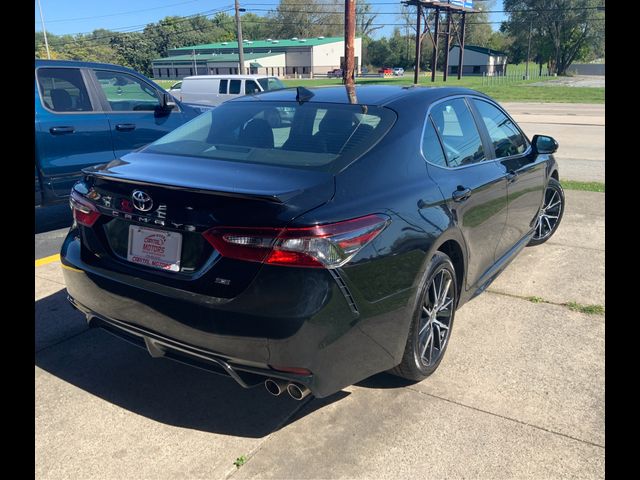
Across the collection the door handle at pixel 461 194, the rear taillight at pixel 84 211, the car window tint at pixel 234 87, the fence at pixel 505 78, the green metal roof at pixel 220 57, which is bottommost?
the rear taillight at pixel 84 211

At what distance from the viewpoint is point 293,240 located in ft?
7.44

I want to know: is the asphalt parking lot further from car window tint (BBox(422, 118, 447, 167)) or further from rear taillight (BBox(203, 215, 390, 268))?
car window tint (BBox(422, 118, 447, 167))

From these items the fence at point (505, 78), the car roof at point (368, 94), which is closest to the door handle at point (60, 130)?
the car roof at point (368, 94)

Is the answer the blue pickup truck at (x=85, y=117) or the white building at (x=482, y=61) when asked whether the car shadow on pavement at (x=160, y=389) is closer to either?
the blue pickup truck at (x=85, y=117)

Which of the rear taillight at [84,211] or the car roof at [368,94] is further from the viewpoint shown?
the car roof at [368,94]

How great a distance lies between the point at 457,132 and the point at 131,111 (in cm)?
474

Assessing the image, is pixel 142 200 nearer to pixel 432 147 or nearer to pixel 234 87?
pixel 432 147

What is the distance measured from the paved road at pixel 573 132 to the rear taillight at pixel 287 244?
808cm

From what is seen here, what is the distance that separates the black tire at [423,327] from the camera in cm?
287

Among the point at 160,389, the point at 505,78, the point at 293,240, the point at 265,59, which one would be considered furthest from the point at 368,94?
the point at 265,59

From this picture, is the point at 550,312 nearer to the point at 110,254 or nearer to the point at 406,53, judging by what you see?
the point at 110,254

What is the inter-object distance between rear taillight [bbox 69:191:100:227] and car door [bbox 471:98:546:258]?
2.76 metres

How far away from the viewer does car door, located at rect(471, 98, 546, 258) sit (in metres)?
4.12
